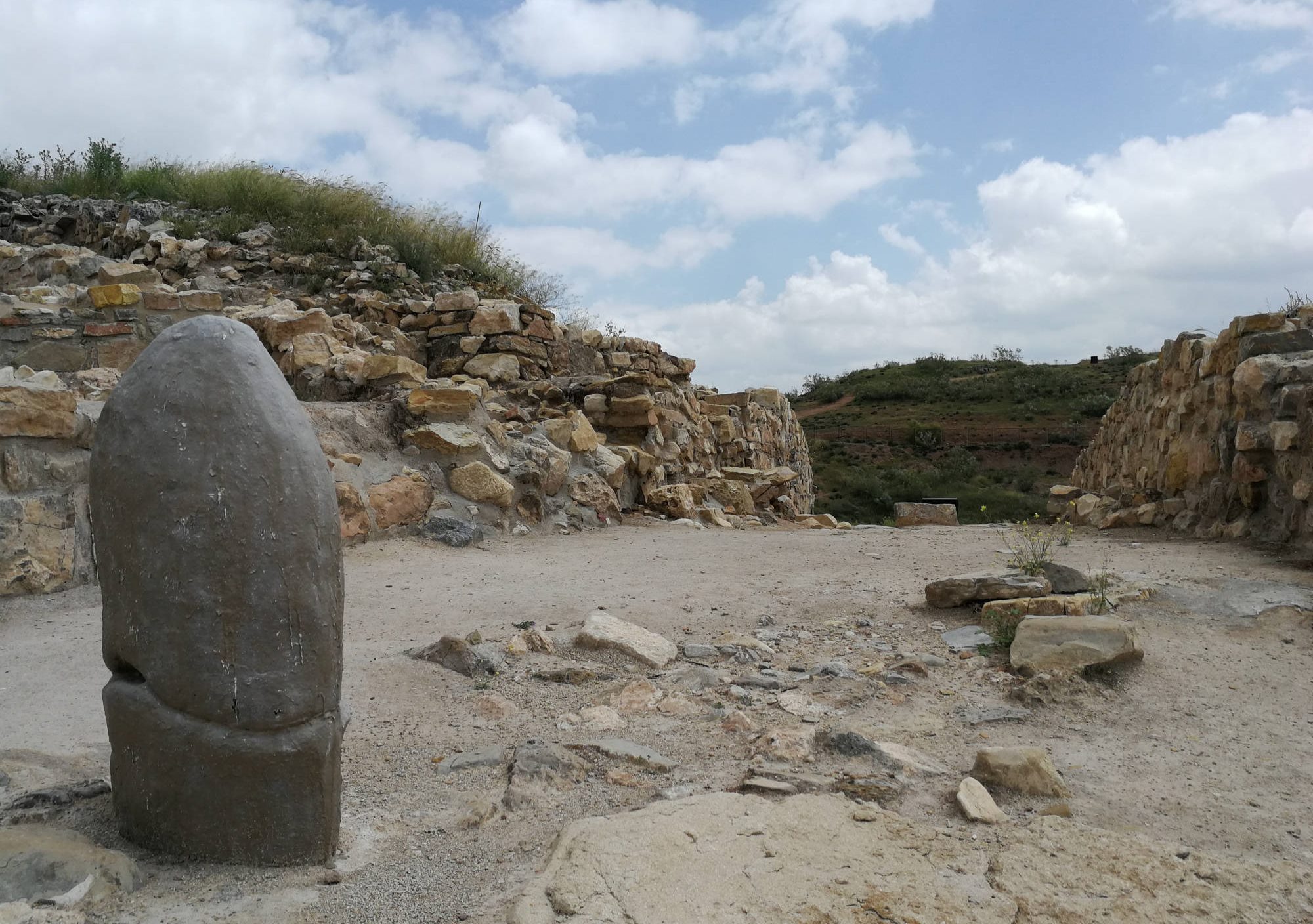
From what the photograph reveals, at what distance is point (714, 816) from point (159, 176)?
12.6 metres

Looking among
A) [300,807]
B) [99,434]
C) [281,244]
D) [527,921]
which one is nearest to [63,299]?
[281,244]

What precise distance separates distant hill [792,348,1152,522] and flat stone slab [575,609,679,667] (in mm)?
A: 12691

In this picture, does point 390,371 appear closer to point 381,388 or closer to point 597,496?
point 381,388

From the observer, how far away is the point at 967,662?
12.2ft

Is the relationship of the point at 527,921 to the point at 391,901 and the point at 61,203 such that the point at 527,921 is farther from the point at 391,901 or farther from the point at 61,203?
the point at 61,203

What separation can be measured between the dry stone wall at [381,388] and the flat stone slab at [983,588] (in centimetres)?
306

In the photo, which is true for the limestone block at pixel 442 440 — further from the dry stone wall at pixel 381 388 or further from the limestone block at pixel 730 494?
the limestone block at pixel 730 494

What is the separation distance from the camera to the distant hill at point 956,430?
18906 mm

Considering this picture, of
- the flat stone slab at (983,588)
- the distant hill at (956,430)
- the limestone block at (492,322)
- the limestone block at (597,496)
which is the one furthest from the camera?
the distant hill at (956,430)

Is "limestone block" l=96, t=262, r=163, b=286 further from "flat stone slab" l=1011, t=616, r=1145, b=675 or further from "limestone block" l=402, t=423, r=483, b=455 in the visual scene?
"flat stone slab" l=1011, t=616, r=1145, b=675

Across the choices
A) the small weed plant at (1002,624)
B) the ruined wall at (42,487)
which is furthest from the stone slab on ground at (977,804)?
the ruined wall at (42,487)

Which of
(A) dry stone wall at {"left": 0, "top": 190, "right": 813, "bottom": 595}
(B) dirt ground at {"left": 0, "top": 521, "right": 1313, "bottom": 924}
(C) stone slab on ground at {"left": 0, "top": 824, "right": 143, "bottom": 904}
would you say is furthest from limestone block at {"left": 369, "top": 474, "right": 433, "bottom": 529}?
(C) stone slab on ground at {"left": 0, "top": 824, "right": 143, "bottom": 904}

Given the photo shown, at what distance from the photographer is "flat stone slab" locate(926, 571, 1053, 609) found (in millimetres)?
4375

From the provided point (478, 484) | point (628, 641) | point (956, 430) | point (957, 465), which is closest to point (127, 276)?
point (478, 484)
